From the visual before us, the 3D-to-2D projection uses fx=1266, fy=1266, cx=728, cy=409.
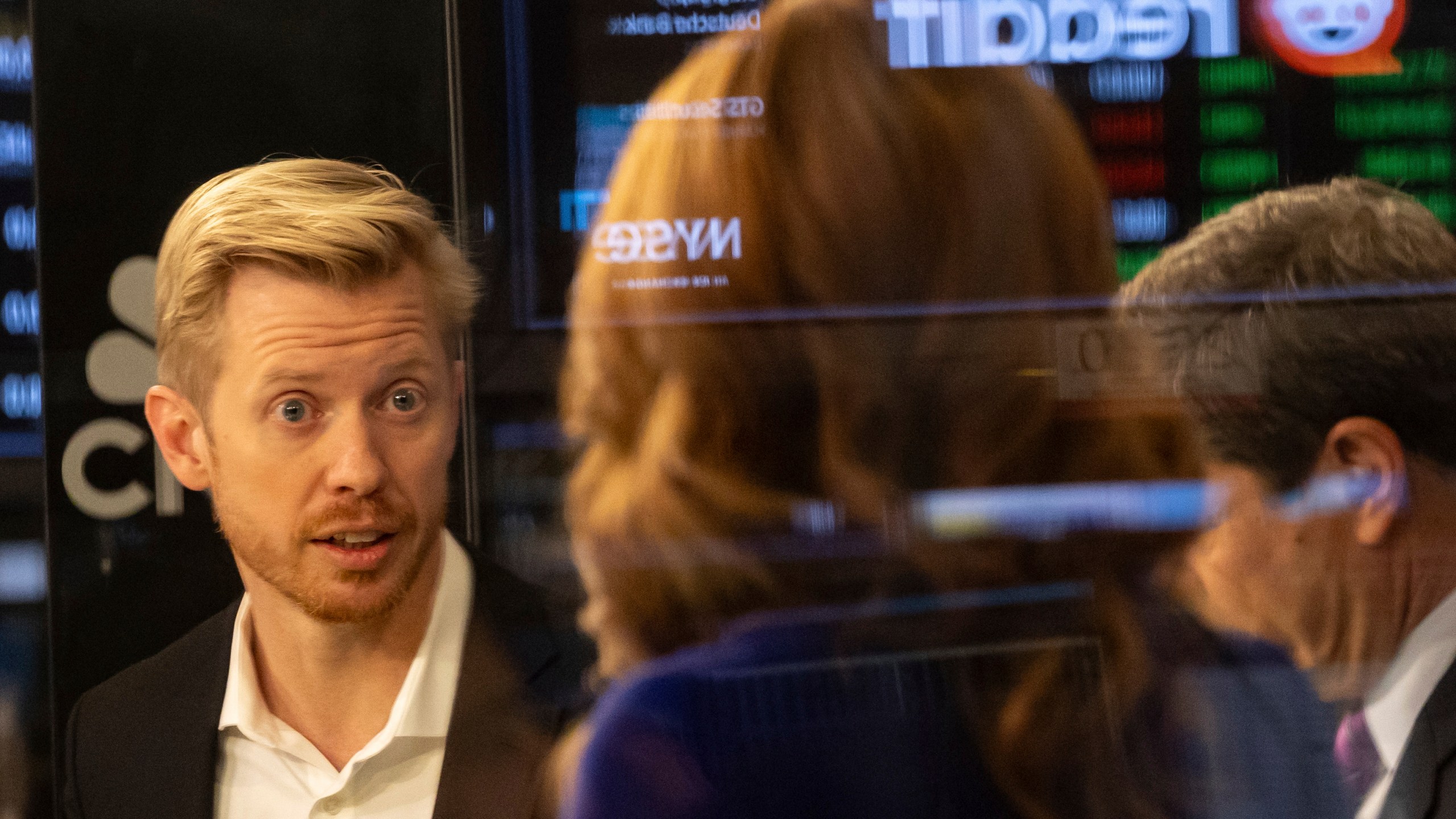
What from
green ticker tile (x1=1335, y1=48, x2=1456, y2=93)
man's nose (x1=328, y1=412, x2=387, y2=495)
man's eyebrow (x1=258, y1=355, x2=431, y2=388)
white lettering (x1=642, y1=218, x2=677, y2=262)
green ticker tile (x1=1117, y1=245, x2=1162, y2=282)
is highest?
green ticker tile (x1=1335, y1=48, x2=1456, y2=93)

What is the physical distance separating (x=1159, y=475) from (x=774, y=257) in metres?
0.48

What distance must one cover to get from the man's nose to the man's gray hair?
829mm

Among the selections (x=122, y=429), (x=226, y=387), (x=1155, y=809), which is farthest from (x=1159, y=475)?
(x=122, y=429)

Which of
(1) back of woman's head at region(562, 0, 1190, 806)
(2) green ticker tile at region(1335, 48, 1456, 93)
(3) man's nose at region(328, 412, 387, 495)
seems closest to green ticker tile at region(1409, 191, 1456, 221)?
(2) green ticker tile at region(1335, 48, 1456, 93)

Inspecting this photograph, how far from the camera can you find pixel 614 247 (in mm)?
1339

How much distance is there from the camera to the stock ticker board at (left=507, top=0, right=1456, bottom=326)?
1.33 meters

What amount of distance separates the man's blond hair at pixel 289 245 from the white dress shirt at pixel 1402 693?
1.10m

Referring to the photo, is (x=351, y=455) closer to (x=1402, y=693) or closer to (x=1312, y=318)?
(x=1312, y=318)

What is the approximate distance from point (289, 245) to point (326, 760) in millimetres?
518

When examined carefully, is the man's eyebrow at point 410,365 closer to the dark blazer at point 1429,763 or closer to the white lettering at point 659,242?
the white lettering at point 659,242

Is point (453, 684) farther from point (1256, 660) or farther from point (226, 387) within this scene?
point (1256, 660)

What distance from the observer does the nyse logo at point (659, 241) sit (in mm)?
1339

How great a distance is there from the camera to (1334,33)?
142cm

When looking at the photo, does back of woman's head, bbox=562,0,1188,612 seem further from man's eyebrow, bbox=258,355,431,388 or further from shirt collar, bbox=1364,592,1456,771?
shirt collar, bbox=1364,592,1456,771
